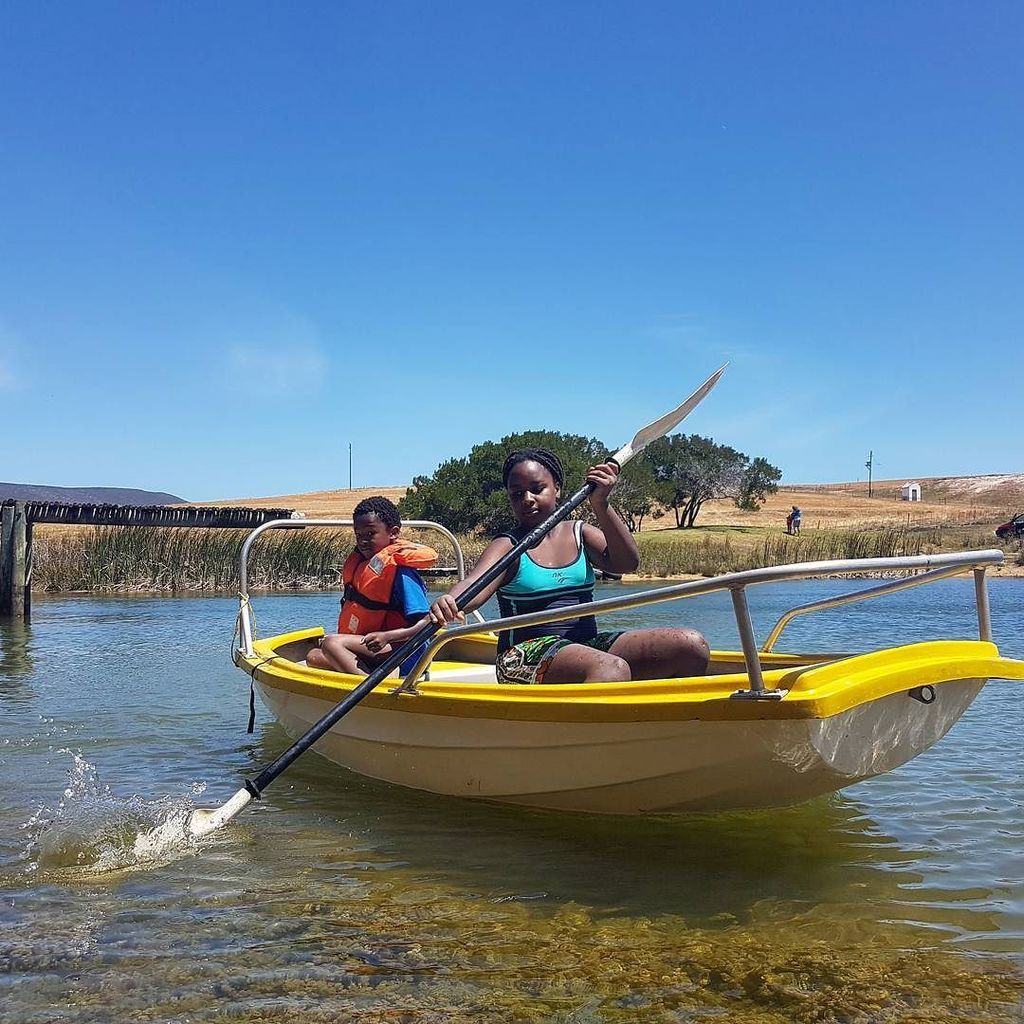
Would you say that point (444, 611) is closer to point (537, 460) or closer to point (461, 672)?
point (537, 460)

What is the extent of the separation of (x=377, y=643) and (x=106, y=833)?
187 cm

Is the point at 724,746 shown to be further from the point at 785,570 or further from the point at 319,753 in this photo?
the point at 319,753

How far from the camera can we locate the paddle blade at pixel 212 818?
5.20 metres

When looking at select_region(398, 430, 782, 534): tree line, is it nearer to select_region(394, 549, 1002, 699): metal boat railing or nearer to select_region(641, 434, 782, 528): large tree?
select_region(641, 434, 782, 528): large tree

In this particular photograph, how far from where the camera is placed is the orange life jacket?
6816 millimetres

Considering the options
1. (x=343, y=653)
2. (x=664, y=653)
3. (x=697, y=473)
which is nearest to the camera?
(x=664, y=653)

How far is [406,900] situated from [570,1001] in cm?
119

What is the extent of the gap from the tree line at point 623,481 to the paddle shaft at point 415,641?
30.4m

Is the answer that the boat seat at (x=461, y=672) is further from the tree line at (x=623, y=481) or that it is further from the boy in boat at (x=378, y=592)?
the tree line at (x=623, y=481)

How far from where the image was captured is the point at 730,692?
Answer: 4.05 m

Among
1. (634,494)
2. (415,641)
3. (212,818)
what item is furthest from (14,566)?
(634,494)

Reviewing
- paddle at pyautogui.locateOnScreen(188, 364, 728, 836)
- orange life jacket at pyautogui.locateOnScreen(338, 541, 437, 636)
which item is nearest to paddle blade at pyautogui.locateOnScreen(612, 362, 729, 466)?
paddle at pyautogui.locateOnScreen(188, 364, 728, 836)

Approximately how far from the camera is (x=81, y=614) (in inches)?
748

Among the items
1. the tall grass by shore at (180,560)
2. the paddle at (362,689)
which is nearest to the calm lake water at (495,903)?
the paddle at (362,689)
